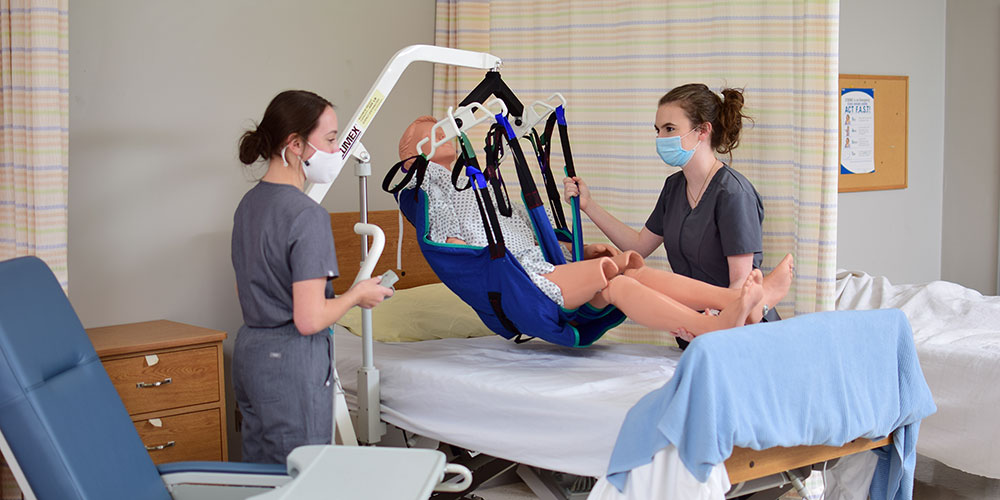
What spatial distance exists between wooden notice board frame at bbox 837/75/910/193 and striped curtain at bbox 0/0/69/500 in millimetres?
4421

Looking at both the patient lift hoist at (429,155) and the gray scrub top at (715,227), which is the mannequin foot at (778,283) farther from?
the patient lift hoist at (429,155)

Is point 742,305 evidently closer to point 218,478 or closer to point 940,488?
point 218,478

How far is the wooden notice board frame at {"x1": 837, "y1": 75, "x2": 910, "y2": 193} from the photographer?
5402 mm

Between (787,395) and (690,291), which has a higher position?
(690,291)

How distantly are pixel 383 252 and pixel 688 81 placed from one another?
1.50 meters

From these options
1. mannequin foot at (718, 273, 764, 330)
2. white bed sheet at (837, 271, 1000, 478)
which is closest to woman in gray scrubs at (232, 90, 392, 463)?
mannequin foot at (718, 273, 764, 330)

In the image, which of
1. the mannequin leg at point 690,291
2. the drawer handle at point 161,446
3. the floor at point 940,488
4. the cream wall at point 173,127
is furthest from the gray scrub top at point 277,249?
the floor at point 940,488

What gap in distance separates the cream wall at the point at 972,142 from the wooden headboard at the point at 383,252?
3952 millimetres

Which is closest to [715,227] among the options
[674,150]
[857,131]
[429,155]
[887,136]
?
[674,150]

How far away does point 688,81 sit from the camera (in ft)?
9.77

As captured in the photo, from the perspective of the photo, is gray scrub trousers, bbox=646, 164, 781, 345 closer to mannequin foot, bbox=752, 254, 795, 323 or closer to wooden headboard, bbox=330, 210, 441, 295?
mannequin foot, bbox=752, 254, 795, 323

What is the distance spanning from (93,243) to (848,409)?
2.52 m

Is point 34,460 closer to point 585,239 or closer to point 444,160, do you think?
point 444,160

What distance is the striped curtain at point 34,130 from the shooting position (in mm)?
2418
